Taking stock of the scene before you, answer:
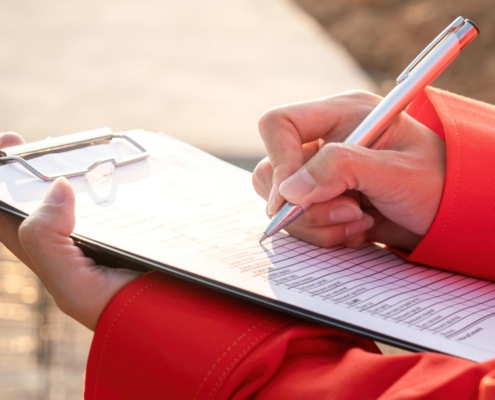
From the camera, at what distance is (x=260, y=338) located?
0.35 m

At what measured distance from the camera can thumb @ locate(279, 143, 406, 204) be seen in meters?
0.45

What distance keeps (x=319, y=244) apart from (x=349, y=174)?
0.18 feet

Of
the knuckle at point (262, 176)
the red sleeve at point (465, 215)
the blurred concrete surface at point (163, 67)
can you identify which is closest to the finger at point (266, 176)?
the knuckle at point (262, 176)

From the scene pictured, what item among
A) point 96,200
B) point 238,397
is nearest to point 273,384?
point 238,397

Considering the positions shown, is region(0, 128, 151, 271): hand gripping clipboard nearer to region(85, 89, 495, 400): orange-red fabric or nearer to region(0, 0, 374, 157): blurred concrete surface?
region(85, 89, 495, 400): orange-red fabric

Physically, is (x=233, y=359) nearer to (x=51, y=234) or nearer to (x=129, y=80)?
(x=51, y=234)

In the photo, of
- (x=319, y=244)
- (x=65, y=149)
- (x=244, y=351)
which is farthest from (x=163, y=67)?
(x=244, y=351)

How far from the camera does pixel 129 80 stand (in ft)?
4.50

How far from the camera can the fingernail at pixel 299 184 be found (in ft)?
1.49

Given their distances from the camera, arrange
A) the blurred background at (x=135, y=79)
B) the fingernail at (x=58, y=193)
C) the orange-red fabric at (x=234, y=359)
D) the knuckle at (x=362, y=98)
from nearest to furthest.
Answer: the orange-red fabric at (x=234, y=359) < the fingernail at (x=58, y=193) < the knuckle at (x=362, y=98) < the blurred background at (x=135, y=79)

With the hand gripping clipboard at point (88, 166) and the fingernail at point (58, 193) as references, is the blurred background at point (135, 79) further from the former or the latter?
the fingernail at point (58, 193)

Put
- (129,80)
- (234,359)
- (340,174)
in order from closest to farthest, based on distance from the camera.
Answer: (234,359) → (340,174) → (129,80)

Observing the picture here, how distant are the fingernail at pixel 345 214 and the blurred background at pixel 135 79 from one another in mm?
685

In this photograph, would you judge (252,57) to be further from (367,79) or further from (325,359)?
(325,359)
